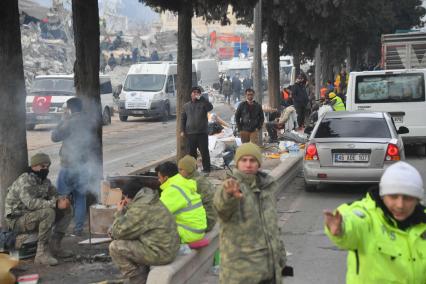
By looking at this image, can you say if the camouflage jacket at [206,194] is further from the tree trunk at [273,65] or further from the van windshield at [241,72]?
the van windshield at [241,72]

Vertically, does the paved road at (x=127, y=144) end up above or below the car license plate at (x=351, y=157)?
below

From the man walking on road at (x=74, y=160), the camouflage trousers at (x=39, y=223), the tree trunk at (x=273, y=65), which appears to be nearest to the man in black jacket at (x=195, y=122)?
the man walking on road at (x=74, y=160)

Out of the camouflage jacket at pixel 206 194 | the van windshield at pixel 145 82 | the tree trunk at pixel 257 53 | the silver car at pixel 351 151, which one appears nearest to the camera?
the camouflage jacket at pixel 206 194

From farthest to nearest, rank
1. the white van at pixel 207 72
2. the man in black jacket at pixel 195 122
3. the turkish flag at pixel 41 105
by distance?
the white van at pixel 207 72 → the turkish flag at pixel 41 105 → the man in black jacket at pixel 195 122

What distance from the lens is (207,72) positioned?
39.8m

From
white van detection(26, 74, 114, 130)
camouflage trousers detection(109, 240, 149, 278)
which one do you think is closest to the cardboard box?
camouflage trousers detection(109, 240, 149, 278)

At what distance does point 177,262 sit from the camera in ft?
20.0

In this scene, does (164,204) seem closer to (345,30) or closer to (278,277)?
(278,277)

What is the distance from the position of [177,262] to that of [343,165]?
5.62m

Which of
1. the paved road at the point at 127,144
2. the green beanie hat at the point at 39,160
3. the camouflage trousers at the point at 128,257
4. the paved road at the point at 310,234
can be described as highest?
the green beanie hat at the point at 39,160

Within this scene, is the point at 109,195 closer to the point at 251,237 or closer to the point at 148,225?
the point at 148,225

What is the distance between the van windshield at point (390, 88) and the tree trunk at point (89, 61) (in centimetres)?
849

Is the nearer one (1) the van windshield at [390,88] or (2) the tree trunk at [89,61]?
(2) the tree trunk at [89,61]

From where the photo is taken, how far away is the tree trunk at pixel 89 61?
29.7 feet
